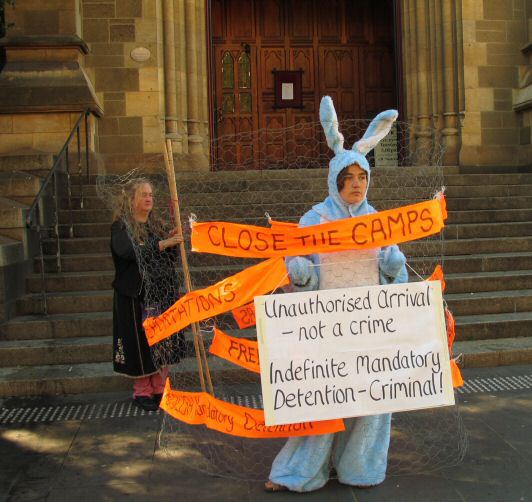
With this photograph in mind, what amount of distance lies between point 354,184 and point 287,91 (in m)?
9.01

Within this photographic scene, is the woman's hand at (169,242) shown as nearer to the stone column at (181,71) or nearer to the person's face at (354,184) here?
the person's face at (354,184)

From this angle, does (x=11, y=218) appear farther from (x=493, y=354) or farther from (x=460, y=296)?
(x=493, y=354)

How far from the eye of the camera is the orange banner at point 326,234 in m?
3.49

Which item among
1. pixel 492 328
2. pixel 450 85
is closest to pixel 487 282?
pixel 492 328

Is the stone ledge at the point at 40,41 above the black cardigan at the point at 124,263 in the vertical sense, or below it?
above

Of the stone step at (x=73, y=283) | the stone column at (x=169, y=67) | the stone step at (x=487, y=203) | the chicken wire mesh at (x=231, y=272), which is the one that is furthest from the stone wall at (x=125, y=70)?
the stone step at (x=487, y=203)

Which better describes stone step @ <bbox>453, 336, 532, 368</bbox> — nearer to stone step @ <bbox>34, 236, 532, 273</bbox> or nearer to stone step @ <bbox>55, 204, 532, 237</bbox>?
stone step @ <bbox>34, 236, 532, 273</bbox>

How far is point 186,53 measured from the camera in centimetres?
1051

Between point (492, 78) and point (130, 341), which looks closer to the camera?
point (130, 341)

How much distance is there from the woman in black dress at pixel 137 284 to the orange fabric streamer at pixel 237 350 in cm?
100

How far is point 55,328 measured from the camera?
6.20 meters

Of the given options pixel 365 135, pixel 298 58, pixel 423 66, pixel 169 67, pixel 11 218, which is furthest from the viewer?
pixel 298 58

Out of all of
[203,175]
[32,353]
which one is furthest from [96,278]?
[203,175]

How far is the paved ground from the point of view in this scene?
3529mm
